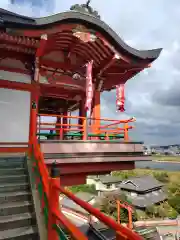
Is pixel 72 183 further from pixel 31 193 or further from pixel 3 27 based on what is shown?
pixel 3 27

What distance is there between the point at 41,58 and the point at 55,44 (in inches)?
35.8

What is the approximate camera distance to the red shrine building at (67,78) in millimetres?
8247

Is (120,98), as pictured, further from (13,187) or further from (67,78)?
(13,187)

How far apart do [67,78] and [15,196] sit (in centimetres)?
688

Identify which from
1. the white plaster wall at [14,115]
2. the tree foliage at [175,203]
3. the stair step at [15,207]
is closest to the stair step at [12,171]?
the stair step at [15,207]

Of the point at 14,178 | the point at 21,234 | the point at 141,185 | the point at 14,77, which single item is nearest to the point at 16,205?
the point at 21,234

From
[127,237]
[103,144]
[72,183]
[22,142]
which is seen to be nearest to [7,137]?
[22,142]

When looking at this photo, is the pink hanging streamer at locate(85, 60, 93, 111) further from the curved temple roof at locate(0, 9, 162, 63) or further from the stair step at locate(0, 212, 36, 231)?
the stair step at locate(0, 212, 36, 231)

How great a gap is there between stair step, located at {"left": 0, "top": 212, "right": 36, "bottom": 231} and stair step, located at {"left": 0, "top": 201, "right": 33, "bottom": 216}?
0.38 ft

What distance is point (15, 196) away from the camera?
229 inches

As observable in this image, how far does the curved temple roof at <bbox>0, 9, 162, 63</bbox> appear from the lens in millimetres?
7906

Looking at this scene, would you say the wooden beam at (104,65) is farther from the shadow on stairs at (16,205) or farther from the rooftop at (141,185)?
the rooftop at (141,185)

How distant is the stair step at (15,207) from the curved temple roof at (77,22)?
18.8ft

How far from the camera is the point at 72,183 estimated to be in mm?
8852
